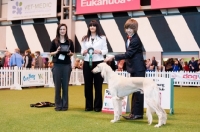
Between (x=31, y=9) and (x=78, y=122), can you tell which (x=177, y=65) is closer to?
(x=31, y=9)

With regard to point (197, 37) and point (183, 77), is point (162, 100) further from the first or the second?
point (197, 37)

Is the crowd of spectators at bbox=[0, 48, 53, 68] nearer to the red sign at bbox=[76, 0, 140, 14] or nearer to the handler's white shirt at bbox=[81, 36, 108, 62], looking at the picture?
the red sign at bbox=[76, 0, 140, 14]

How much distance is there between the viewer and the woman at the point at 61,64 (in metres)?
5.78

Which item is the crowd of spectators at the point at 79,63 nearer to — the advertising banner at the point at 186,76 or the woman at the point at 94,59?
the advertising banner at the point at 186,76

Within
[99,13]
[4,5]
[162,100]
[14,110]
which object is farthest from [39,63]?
[4,5]

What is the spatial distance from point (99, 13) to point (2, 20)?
8023 mm

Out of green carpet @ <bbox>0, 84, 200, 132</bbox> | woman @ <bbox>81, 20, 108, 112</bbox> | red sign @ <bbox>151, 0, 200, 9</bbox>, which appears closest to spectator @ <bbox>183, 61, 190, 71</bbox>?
red sign @ <bbox>151, 0, 200, 9</bbox>

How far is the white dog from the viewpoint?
4.27 m

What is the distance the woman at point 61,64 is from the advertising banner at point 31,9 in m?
13.6

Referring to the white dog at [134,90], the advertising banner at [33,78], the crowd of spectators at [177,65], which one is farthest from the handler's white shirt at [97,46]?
the crowd of spectators at [177,65]

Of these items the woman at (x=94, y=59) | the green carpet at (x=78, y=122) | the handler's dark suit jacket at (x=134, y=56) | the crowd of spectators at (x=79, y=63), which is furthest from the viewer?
the crowd of spectators at (x=79, y=63)

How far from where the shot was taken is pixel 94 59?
5.59 meters

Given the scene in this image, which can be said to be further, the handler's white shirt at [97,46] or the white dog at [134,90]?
the handler's white shirt at [97,46]

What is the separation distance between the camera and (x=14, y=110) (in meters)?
5.66
